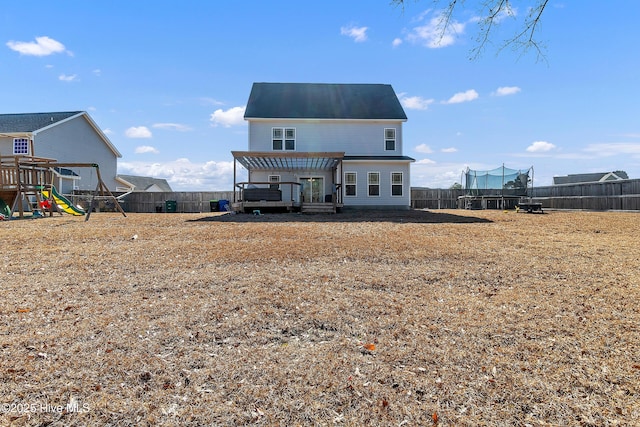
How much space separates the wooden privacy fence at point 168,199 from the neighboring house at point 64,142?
385 centimetres

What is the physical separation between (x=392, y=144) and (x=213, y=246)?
16047mm

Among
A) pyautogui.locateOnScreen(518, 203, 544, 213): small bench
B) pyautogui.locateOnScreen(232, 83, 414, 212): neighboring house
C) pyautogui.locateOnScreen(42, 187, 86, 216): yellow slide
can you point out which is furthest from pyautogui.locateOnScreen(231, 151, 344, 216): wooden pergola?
pyautogui.locateOnScreen(518, 203, 544, 213): small bench

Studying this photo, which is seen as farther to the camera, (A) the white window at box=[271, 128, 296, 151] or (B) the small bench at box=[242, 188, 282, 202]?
(A) the white window at box=[271, 128, 296, 151]

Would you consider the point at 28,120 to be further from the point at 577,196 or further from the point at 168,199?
the point at 577,196

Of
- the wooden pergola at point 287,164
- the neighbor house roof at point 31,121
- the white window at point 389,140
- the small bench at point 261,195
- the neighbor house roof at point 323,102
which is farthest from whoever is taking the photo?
the neighbor house roof at point 31,121

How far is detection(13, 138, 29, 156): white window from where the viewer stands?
21453 millimetres

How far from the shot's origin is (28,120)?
2298cm

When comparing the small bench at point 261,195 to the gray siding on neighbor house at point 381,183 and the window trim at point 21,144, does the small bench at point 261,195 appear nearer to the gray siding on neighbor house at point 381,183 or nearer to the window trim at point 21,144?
the gray siding on neighbor house at point 381,183

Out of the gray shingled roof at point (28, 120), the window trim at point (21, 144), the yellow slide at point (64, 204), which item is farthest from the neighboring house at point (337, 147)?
the window trim at point (21, 144)

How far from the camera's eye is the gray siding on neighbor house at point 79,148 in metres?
22.4

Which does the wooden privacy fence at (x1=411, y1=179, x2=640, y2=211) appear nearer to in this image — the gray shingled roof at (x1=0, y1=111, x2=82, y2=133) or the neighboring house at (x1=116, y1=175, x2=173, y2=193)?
the gray shingled roof at (x1=0, y1=111, x2=82, y2=133)

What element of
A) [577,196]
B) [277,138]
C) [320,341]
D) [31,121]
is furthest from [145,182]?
[320,341]

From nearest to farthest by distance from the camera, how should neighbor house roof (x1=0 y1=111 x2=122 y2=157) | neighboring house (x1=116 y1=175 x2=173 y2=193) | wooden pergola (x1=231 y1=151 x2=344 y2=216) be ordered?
wooden pergola (x1=231 y1=151 x2=344 y2=216) → neighbor house roof (x1=0 y1=111 x2=122 y2=157) → neighboring house (x1=116 y1=175 x2=173 y2=193)

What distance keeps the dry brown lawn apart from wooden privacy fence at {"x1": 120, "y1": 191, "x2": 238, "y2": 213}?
765 inches
